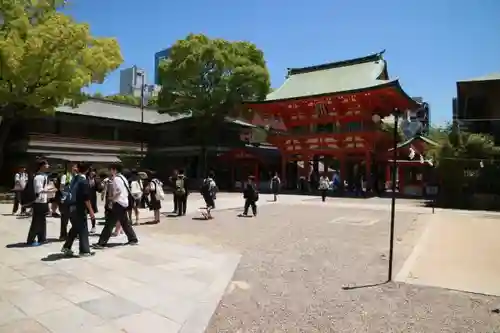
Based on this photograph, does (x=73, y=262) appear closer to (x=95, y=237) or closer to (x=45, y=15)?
(x=95, y=237)

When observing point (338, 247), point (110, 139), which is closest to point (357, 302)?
point (338, 247)

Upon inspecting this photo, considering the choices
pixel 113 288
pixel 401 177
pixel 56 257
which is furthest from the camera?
pixel 401 177

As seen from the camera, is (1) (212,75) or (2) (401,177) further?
(1) (212,75)

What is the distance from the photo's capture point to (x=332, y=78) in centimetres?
3128

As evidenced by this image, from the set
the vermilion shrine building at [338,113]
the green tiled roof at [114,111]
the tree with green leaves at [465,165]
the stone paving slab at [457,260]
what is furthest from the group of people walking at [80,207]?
the green tiled roof at [114,111]

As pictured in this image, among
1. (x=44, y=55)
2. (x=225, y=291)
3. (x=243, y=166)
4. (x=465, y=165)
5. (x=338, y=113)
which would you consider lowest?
(x=225, y=291)

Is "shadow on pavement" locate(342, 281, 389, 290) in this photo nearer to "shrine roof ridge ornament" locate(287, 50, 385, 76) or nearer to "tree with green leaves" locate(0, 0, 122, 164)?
"tree with green leaves" locate(0, 0, 122, 164)

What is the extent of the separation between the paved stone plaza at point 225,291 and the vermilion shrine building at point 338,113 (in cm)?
1841

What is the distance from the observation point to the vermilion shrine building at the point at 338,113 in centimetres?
2622

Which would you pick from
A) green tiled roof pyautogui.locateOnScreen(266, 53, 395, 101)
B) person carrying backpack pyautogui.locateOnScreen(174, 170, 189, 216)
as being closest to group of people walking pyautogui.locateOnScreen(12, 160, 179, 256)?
person carrying backpack pyautogui.locateOnScreen(174, 170, 189, 216)

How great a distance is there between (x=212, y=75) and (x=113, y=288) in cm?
2720

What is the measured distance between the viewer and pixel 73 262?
6535mm

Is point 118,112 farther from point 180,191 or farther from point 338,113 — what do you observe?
point 180,191

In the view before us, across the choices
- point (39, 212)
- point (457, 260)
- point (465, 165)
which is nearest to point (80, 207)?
point (39, 212)
